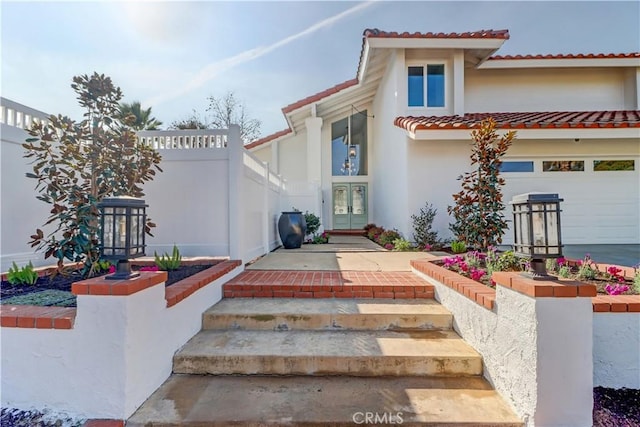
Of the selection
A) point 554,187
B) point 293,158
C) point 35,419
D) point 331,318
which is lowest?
point 35,419

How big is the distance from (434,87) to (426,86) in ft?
0.84

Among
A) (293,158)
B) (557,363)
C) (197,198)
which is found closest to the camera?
(557,363)

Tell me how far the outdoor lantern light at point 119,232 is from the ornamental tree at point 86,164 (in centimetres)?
143

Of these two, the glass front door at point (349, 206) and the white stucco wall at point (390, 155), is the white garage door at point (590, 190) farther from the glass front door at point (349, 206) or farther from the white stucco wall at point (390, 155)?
the glass front door at point (349, 206)

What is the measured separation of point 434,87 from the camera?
Result: 9.41 meters

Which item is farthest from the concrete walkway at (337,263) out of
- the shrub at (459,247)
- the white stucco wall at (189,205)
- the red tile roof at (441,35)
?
the red tile roof at (441,35)

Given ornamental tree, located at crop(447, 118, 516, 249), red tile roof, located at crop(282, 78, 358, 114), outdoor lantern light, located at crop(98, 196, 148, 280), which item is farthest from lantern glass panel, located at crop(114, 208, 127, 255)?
red tile roof, located at crop(282, 78, 358, 114)

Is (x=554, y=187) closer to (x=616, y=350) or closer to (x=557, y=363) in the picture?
(x=616, y=350)

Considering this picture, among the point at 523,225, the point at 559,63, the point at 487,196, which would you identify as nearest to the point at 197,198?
the point at 523,225

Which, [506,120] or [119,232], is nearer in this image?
[119,232]

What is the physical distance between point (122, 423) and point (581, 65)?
→ 13.8 m

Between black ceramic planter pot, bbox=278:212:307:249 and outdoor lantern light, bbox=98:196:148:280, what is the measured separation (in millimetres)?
5921

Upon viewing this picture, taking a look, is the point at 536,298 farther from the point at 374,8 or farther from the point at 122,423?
the point at 374,8

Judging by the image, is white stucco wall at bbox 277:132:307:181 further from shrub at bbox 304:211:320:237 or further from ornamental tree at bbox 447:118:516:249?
Result: ornamental tree at bbox 447:118:516:249
